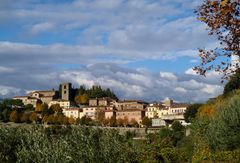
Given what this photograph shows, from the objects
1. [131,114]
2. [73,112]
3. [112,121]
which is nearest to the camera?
[112,121]

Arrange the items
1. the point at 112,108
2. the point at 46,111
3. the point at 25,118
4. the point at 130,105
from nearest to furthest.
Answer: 1. the point at 25,118
2. the point at 46,111
3. the point at 112,108
4. the point at 130,105

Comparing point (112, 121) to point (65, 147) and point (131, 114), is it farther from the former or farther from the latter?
point (65, 147)

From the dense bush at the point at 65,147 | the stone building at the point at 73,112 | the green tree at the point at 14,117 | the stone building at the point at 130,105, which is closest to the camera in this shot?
the dense bush at the point at 65,147

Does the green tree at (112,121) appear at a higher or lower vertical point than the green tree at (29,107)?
A: lower

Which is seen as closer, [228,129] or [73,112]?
[228,129]

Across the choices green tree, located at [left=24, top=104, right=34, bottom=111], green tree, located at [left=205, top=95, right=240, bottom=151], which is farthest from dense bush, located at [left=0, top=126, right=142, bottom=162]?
green tree, located at [left=24, top=104, right=34, bottom=111]

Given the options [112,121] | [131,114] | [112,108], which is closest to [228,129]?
[112,121]

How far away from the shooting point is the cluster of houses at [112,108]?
124 m

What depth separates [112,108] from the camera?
13150 cm

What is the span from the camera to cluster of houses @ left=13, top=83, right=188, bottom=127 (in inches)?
4897

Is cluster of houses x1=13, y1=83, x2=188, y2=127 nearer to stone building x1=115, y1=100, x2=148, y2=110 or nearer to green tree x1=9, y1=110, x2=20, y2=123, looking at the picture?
stone building x1=115, y1=100, x2=148, y2=110

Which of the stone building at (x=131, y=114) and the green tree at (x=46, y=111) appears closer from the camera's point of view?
the green tree at (x=46, y=111)

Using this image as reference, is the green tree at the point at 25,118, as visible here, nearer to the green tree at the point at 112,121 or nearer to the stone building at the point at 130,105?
the green tree at the point at 112,121

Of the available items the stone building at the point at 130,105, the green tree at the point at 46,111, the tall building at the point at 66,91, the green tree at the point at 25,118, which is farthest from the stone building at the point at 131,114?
the tall building at the point at 66,91
